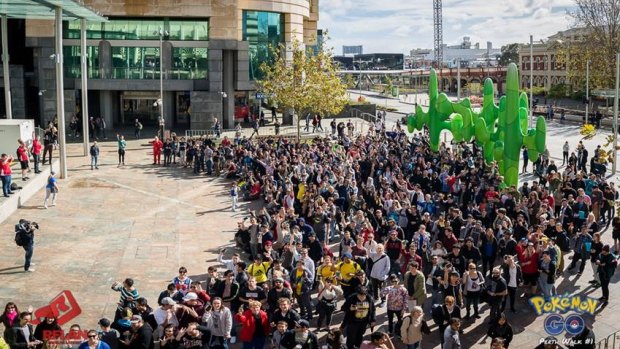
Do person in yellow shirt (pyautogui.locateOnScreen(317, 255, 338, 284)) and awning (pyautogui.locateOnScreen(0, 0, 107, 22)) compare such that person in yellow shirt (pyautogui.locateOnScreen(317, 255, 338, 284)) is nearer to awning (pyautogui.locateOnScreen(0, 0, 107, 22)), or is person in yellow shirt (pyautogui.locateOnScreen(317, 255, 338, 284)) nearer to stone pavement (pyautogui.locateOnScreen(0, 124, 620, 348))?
stone pavement (pyautogui.locateOnScreen(0, 124, 620, 348))

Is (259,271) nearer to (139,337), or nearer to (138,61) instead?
(139,337)

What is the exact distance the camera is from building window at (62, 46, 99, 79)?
162 feet

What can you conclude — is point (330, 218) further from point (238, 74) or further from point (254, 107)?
point (254, 107)

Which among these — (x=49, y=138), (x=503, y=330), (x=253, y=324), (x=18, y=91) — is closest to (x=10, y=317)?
(x=253, y=324)

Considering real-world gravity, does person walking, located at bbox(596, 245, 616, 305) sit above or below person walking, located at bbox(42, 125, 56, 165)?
below

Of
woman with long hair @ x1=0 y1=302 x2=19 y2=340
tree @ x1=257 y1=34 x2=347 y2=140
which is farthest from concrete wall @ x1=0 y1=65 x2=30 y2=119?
woman with long hair @ x1=0 y1=302 x2=19 y2=340

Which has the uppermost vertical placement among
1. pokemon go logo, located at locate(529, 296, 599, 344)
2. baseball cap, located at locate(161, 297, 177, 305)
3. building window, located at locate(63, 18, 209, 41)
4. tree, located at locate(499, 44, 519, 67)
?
tree, located at locate(499, 44, 519, 67)

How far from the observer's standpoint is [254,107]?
190 feet

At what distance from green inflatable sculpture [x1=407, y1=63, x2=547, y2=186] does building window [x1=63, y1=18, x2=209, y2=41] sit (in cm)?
2159

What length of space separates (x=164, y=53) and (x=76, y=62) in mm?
6274

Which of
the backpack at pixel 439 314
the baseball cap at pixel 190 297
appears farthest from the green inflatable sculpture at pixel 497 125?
the baseball cap at pixel 190 297

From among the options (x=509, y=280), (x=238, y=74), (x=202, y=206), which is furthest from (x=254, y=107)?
(x=509, y=280)

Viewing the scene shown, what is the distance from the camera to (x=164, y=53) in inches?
1971

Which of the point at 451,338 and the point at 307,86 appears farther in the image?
the point at 307,86
